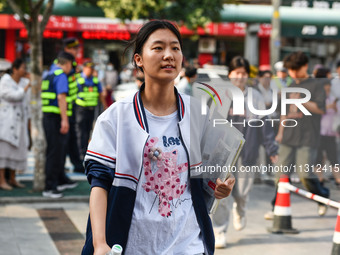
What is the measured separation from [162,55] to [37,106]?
6342 millimetres

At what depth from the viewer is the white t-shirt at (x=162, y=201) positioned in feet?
9.27

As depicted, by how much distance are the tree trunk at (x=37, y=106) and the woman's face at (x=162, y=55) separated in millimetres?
6265

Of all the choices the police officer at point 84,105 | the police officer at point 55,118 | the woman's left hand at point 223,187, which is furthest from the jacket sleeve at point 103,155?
the police officer at point 84,105

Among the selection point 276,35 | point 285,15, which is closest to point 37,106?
point 276,35

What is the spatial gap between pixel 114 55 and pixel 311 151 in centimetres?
2319

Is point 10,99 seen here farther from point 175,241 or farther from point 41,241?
point 175,241

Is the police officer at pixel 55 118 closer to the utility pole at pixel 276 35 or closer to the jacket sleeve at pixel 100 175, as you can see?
the jacket sleeve at pixel 100 175

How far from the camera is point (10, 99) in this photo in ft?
29.8

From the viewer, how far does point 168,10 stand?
72.3 feet

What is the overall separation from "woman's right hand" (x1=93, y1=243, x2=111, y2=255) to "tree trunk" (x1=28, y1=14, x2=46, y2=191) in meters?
6.45

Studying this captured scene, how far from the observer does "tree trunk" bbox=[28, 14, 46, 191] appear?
29.3 ft

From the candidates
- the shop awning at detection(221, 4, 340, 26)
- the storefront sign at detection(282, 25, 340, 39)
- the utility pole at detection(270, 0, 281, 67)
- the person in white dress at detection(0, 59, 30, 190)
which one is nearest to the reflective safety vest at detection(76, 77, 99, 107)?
the person in white dress at detection(0, 59, 30, 190)

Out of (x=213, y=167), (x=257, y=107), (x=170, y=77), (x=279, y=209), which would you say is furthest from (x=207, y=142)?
(x=279, y=209)

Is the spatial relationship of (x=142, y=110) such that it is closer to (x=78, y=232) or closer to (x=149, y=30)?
(x=149, y=30)
